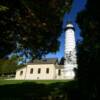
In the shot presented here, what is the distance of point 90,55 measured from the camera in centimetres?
1016

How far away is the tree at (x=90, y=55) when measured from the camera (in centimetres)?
996

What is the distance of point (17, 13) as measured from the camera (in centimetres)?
1385

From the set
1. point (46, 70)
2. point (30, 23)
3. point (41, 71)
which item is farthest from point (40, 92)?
point (41, 71)

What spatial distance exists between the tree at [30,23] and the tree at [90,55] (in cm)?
352

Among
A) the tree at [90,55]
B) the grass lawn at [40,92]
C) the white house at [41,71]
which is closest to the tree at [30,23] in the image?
the tree at [90,55]

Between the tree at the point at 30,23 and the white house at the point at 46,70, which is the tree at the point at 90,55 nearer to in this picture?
the tree at the point at 30,23

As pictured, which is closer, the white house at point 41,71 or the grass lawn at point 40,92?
the grass lawn at point 40,92

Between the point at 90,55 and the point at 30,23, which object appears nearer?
the point at 90,55

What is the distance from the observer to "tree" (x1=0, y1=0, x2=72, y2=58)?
13.6 m

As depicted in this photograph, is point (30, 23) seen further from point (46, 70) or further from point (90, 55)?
point (46, 70)

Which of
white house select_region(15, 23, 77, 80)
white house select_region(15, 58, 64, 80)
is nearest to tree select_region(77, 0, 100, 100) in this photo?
white house select_region(15, 23, 77, 80)

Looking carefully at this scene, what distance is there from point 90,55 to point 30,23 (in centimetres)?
575

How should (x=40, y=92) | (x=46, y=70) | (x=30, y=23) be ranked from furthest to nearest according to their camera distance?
(x=46, y=70) < (x=40, y=92) < (x=30, y=23)

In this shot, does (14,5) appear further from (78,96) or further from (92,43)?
(78,96)
